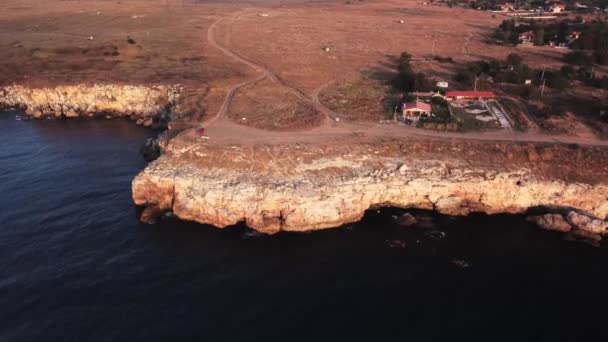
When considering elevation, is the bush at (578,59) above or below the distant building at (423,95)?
above

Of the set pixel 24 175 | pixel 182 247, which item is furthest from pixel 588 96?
pixel 24 175

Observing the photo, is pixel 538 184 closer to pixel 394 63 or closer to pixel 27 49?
pixel 394 63

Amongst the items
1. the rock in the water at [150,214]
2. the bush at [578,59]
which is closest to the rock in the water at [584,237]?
the rock in the water at [150,214]

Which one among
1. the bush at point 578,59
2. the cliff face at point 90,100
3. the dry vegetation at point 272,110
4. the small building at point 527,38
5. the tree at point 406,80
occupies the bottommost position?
the cliff face at point 90,100

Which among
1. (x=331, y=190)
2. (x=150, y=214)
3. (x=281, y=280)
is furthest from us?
(x=150, y=214)

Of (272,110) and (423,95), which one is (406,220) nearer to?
(272,110)

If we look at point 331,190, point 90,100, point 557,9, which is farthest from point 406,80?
point 557,9

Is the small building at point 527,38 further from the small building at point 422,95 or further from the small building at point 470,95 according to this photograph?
the small building at point 422,95
